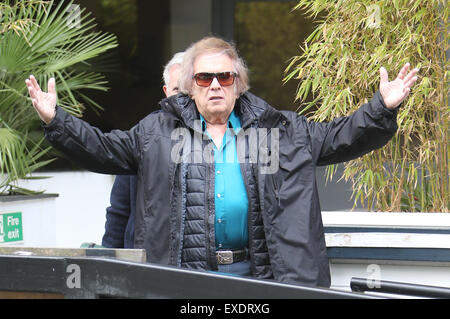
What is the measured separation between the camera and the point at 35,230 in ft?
18.8

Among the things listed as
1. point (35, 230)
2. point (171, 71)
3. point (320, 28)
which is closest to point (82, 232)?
point (35, 230)

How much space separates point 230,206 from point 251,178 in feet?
0.40

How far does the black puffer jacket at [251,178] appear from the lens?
105 inches

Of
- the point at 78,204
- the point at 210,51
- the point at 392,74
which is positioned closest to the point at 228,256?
the point at 210,51

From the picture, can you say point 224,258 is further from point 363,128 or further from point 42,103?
point 42,103

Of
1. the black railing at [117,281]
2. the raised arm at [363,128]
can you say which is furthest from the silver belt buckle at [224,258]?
the black railing at [117,281]

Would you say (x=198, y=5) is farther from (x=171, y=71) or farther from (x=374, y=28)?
(x=171, y=71)

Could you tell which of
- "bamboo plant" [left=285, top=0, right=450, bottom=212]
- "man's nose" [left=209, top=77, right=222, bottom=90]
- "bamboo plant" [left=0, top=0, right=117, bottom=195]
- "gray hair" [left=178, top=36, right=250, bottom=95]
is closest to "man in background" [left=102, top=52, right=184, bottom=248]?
"gray hair" [left=178, top=36, right=250, bottom=95]

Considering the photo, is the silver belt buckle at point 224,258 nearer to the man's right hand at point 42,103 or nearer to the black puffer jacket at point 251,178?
the black puffer jacket at point 251,178

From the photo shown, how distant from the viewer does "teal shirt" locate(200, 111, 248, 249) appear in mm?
2684

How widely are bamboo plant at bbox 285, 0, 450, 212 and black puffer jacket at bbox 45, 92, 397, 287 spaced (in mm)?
1884

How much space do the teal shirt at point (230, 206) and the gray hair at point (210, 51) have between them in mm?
333

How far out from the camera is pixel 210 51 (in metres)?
2.89

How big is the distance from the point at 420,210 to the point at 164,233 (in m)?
2.58
